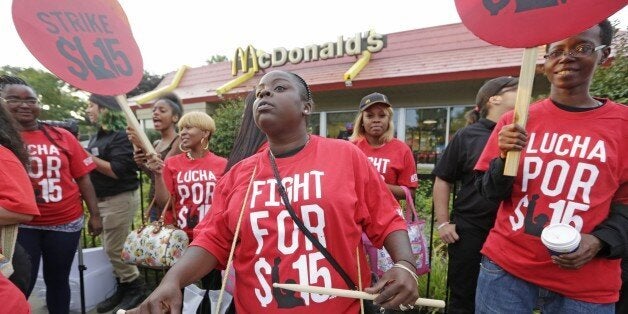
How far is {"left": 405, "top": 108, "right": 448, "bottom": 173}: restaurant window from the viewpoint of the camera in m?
10.5

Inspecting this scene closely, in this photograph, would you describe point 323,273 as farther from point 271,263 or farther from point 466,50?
point 466,50

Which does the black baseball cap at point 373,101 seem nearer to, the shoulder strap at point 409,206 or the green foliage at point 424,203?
the shoulder strap at point 409,206

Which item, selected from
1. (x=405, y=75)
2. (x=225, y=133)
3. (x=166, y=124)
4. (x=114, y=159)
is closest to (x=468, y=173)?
(x=166, y=124)

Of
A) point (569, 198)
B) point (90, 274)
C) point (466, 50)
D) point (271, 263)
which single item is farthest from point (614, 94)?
point (466, 50)

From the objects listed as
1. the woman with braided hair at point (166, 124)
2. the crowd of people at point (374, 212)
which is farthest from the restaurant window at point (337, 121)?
the crowd of people at point (374, 212)

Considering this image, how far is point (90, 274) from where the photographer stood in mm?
3570

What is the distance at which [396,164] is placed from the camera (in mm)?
3012

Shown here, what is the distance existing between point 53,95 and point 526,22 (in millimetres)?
23514

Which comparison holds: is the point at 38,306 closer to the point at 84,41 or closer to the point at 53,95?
the point at 84,41

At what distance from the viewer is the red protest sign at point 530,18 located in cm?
130

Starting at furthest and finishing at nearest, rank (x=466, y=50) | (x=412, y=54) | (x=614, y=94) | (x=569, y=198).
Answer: (x=412, y=54) → (x=466, y=50) → (x=614, y=94) → (x=569, y=198)

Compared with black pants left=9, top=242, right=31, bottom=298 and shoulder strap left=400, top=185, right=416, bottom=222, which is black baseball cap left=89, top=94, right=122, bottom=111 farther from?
shoulder strap left=400, top=185, right=416, bottom=222

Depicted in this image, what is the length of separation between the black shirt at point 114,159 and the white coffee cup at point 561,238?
347cm

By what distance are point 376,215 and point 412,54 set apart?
421 inches
